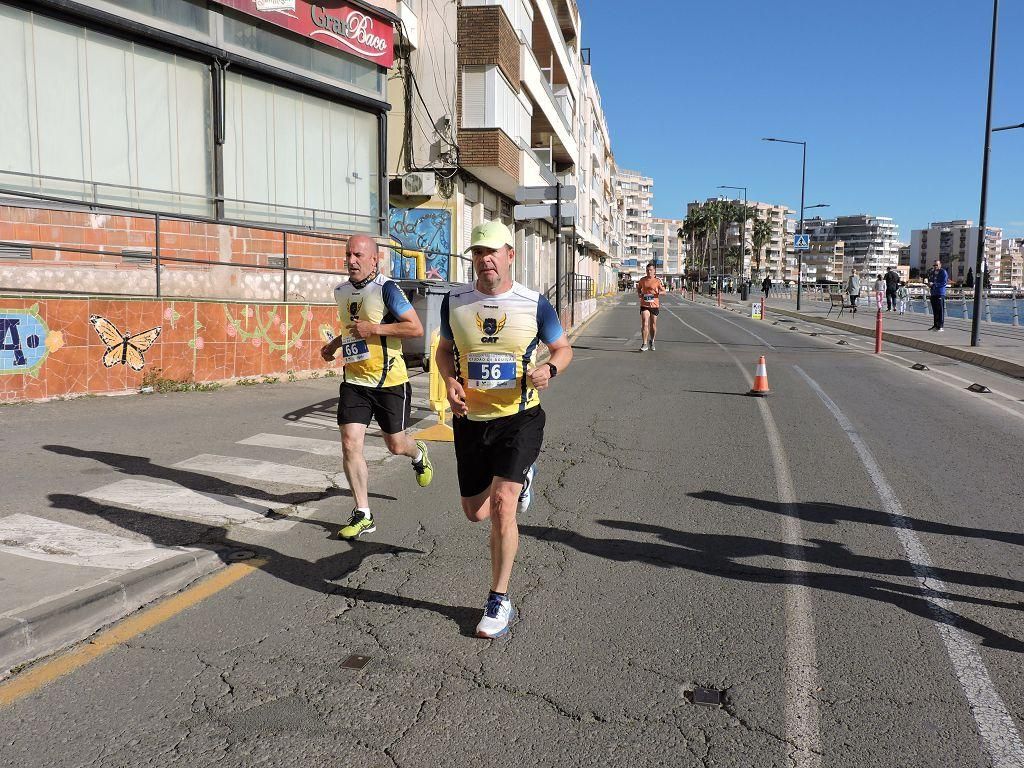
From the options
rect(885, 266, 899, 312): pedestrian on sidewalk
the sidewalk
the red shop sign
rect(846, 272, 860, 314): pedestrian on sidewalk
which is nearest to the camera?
the red shop sign

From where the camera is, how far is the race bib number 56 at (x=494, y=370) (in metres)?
4.10

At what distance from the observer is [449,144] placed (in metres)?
22.9

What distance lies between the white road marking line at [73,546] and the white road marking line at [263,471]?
1.80 metres

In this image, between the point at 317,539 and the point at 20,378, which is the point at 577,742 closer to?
the point at 317,539

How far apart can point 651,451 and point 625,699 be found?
17.1 ft

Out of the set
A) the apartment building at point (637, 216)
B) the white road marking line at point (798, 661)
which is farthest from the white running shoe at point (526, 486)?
the apartment building at point (637, 216)

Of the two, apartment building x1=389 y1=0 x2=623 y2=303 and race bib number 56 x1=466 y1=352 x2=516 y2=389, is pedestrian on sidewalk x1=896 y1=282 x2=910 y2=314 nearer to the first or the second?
apartment building x1=389 y1=0 x2=623 y2=303

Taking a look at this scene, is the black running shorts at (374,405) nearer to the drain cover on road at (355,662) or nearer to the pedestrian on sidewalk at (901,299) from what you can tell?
the drain cover on road at (355,662)

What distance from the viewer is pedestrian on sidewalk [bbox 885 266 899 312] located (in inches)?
1521

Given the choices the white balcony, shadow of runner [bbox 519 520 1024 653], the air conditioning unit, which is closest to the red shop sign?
the air conditioning unit

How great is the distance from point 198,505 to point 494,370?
3.18 metres

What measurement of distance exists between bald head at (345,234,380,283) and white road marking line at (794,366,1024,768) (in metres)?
3.82

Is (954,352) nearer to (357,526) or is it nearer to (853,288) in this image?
(357,526)

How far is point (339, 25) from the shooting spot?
54.0 feet
